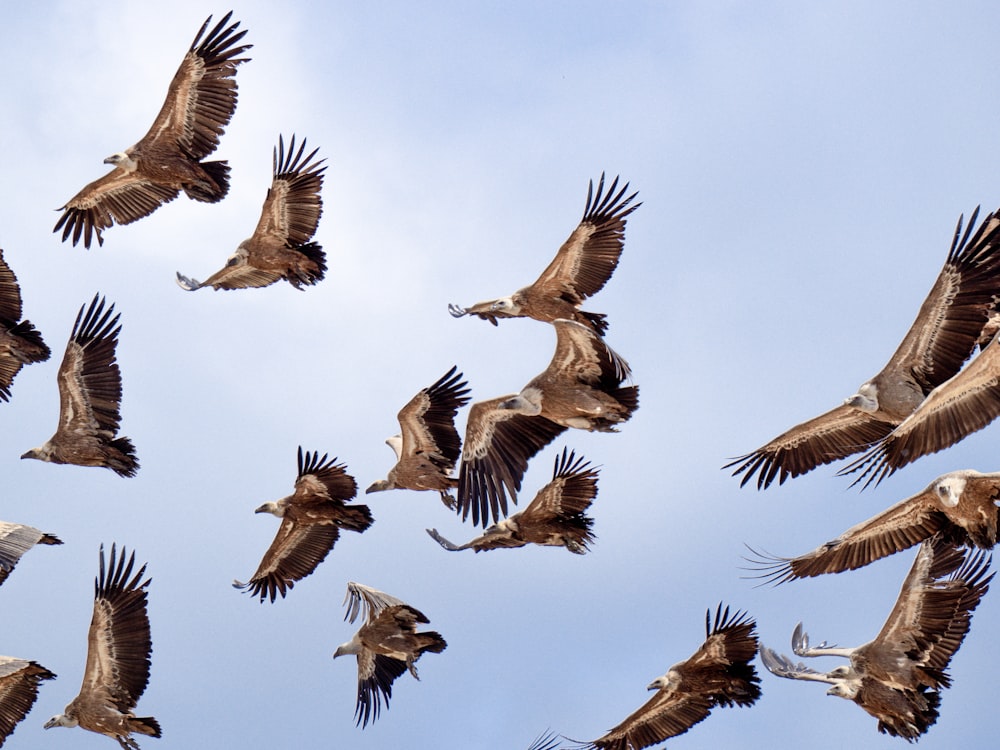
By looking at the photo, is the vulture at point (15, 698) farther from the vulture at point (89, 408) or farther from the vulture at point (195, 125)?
the vulture at point (195, 125)

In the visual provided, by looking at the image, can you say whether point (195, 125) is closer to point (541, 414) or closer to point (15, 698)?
point (541, 414)

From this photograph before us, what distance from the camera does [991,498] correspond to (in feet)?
A: 47.6

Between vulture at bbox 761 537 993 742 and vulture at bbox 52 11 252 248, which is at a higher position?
vulture at bbox 52 11 252 248

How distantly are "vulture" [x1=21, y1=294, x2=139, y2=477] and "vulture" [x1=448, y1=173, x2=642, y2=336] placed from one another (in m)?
5.37

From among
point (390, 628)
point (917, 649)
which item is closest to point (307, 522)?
point (390, 628)

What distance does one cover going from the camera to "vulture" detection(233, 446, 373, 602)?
1864 centimetres

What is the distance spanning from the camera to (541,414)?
54.7 ft

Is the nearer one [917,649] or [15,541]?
[917,649]

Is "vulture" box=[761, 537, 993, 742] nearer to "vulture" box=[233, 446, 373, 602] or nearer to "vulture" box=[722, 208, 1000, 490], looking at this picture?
"vulture" box=[722, 208, 1000, 490]

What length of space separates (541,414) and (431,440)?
2205mm

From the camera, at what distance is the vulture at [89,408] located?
19250 millimetres

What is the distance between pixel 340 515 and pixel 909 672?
22.6 ft

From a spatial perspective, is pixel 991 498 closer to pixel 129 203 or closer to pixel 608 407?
pixel 608 407

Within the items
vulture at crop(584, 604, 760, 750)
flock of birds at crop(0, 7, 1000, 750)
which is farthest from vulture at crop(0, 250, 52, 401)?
vulture at crop(584, 604, 760, 750)
